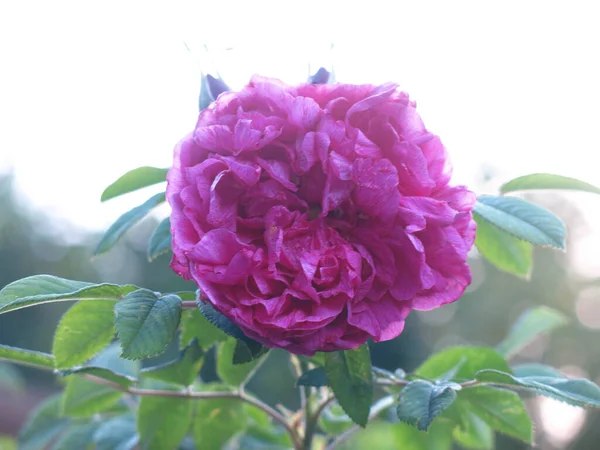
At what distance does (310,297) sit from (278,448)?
716mm

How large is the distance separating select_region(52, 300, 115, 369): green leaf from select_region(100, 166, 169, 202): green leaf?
192mm

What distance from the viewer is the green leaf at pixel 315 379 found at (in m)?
0.76

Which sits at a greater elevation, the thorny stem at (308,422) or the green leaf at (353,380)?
the green leaf at (353,380)

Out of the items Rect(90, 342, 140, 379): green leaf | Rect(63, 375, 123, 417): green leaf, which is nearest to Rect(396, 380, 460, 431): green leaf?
Rect(63, 375, 123, 417): green leaf

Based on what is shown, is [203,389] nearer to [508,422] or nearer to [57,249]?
[508,422]

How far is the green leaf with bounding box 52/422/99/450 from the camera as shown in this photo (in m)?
1.21

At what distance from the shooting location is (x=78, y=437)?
1.23m

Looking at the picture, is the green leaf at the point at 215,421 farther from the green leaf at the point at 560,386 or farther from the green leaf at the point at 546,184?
the green leaf at the point at 546,184

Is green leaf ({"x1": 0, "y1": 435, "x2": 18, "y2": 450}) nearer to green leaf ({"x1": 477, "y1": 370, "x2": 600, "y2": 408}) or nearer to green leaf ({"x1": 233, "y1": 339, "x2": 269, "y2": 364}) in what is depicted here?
green leaf ({"x1": 233, "y1": 339, "x2": 269, "y2": 364})

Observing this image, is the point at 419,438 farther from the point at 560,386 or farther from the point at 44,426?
the point at 44,426

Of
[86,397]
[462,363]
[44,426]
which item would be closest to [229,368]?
[86,397]

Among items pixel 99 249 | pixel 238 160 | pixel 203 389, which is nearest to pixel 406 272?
pixel 238 160

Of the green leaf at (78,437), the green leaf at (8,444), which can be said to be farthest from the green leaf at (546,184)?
the green leaf at (8,444)

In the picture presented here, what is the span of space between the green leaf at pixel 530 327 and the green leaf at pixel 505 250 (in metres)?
0.29
